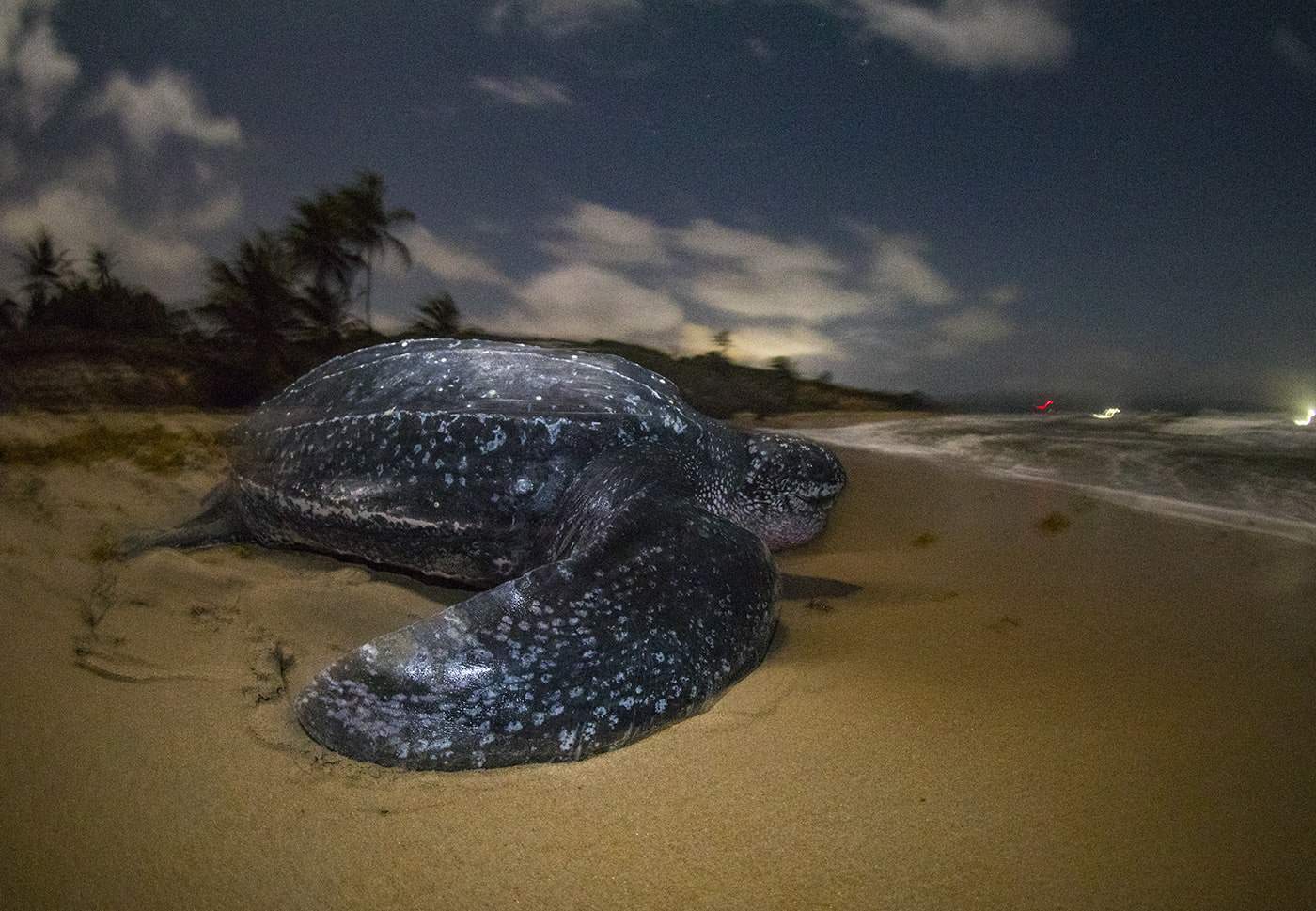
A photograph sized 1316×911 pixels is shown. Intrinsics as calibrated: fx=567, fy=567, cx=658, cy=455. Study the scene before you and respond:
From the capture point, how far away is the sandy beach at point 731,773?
0.93 metres

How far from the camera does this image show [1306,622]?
2061 mm

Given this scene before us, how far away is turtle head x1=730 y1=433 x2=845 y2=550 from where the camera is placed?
114 inches

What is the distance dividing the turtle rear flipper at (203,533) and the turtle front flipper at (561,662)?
6.63 feet

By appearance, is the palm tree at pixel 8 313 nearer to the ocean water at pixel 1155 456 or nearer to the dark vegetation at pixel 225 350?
the dark vegetation at pixel 225 350

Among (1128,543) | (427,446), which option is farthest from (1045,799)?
(1128,543)

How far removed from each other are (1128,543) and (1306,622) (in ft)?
3.23

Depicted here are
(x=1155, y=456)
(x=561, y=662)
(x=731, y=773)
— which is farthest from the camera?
(x=1155, y=456)

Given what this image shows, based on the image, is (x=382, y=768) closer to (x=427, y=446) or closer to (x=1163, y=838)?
(x=427, y=446)

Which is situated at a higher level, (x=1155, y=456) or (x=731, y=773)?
(x=1155, y=456)

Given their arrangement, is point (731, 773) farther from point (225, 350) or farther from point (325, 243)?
point (325, 243)

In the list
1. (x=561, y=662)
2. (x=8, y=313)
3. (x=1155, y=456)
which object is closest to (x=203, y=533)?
(x=561, y=662)

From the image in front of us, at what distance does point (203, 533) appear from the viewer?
9.36 feet

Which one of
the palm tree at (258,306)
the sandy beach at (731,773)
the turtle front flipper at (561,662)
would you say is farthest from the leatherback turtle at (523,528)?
the palm tree at (258,306)

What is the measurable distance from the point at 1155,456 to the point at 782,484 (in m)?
4.42
